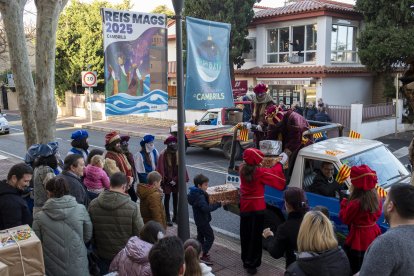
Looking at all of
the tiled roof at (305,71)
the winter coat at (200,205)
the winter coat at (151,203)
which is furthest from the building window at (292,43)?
the winter coat at (151,203)

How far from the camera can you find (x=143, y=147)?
8.06 meters

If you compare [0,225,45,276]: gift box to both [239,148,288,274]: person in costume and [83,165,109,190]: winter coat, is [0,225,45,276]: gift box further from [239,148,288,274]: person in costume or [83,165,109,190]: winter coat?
[239,148,288,274]: person in costume

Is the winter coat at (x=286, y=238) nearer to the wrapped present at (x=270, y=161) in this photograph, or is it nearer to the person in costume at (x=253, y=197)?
the person in costume at (x=253, y=197)

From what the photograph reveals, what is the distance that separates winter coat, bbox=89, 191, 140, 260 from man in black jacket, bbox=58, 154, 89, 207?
74 cm

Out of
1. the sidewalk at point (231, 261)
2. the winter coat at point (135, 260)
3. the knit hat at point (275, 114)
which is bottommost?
the sidewalk at point (231, 261)

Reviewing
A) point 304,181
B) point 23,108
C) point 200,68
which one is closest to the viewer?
point 200,68

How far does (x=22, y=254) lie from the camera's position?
3941mm

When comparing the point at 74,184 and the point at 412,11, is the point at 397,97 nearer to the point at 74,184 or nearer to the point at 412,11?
the point at 412,11

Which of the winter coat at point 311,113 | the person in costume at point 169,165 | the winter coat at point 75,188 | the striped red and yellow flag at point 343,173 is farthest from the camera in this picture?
the winter coat at point 311,113

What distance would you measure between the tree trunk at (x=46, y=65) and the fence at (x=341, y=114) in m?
14.0

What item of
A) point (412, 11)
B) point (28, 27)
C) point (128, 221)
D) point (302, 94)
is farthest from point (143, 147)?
point (28, 27)

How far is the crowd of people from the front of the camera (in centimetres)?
280

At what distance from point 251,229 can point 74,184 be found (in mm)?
2451

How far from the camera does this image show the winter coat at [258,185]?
570cm
